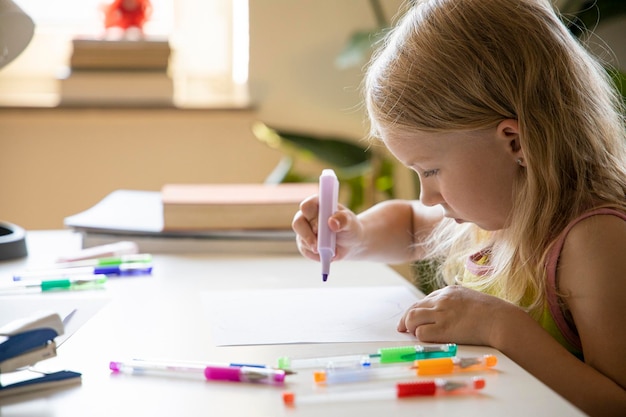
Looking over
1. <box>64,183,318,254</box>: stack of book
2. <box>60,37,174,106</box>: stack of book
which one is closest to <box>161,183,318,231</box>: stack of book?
<box>64,183,318,254</box>: stack of book

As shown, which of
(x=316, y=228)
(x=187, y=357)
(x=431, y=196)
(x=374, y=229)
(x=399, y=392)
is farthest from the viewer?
(x=374, y=229)

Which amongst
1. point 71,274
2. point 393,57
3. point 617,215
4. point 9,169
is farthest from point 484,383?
point 9,169

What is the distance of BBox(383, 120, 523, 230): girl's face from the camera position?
2.99 feet

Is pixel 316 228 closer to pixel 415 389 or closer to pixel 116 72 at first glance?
pixel 415 389

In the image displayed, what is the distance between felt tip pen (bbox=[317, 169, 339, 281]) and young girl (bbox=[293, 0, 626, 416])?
0.01 m

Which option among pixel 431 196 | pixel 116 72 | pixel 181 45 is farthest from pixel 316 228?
pixel 181 45

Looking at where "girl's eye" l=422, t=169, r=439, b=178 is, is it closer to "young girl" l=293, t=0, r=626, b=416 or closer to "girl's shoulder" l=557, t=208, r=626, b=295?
"young girl" l=293, t=0, r=626, b=416

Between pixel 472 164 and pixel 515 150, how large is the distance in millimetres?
46

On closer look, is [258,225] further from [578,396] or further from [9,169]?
[9,169]

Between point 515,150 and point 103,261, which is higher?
point 515,150

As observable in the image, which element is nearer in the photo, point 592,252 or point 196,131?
point 592,252

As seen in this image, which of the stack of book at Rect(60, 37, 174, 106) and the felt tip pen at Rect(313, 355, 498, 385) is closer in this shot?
the felt tip pen at Rect(313, 355, 498, 385)

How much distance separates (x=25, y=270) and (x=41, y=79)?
54.4 inches

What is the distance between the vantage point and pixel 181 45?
2436 mm
